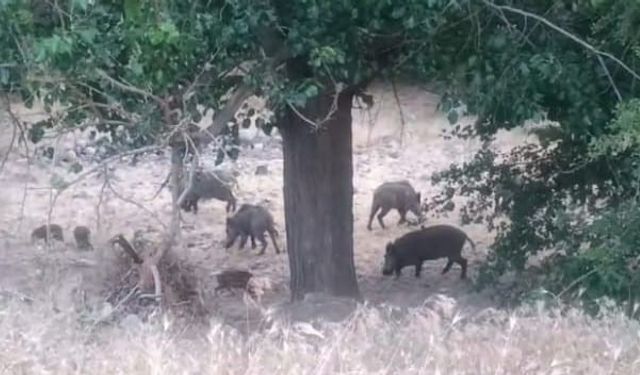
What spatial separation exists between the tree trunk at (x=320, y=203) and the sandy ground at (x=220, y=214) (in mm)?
709

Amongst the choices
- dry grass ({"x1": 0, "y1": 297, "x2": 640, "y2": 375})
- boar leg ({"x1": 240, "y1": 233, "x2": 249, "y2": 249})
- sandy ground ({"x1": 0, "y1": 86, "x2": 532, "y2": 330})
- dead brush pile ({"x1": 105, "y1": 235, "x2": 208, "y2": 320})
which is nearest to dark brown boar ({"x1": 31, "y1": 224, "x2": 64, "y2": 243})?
sandy ground ({"x1": 0, "y1": 86, "x2": 532, "y2": 330})

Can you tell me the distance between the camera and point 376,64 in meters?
10.5

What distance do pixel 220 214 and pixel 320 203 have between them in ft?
24.4

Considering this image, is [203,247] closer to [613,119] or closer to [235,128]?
[235,128]

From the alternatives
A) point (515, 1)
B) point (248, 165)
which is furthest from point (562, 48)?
point (248, 165)

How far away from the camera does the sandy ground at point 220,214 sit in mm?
12500

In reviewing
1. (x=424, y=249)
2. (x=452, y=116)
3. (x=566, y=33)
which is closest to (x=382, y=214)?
(x=424, y=249)

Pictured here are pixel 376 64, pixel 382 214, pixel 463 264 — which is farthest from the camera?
pixel 382 214

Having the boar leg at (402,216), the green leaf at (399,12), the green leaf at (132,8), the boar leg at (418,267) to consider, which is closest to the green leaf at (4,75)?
the green leaf at (132,8)

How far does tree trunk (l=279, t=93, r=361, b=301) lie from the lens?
11.6m

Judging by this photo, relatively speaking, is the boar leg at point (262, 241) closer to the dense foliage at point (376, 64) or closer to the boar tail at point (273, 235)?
the boar tail at point (273, 235)

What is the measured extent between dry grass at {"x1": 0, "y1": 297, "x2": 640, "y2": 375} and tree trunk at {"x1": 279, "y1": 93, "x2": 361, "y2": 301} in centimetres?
539

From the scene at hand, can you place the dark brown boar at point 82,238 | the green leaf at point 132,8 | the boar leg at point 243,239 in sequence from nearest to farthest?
the green leaf at point 132,8 → the dark brown boar at point 82,238 → the boar leg at point 243,239

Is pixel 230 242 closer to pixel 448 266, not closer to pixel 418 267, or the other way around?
pixel 418 267
